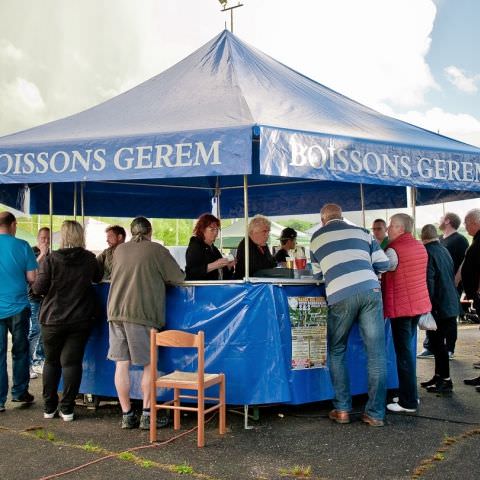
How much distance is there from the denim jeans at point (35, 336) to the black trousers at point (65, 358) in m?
1.93

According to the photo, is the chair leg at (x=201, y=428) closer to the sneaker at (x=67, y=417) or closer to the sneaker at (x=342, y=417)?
the sneaker at (x=342, y=417)

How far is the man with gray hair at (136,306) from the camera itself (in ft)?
17.2

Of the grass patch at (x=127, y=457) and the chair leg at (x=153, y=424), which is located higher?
the chair leg at (x=153, y=424)

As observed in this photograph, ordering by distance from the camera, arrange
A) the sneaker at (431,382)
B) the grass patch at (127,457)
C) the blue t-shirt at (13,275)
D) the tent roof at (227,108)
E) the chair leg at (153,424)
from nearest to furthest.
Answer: the grass patch at (127,457) → the chair leg at (153,424) → the tent roof at (227,108) → the blue t-shirt at (13,275) → the sneaker at (431,382)

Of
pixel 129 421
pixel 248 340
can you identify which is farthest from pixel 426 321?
pixel 129 421

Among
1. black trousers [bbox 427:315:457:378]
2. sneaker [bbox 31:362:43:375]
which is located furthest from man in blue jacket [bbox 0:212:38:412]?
black trousers [bbox 427:315:457:378]

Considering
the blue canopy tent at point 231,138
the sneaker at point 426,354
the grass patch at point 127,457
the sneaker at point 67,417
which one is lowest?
the grass patch at point 127,457

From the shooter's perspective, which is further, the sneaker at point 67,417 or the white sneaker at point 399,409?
the white sneaker at point 399,409

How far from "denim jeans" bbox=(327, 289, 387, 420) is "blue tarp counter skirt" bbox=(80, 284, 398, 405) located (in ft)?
0.94

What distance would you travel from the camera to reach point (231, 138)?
4.98 metres

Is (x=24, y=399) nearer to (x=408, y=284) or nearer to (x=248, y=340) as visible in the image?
(x=248, y=340)

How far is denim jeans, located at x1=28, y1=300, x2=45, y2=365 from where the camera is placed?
25.3 feet

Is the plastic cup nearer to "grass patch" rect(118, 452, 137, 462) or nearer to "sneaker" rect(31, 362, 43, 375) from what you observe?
"grass patch" rect(118, 452, 137, 462)

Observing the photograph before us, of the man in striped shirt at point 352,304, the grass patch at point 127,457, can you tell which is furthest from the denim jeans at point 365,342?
the grass patch at point 127,457
